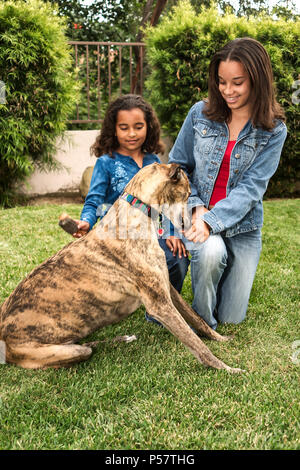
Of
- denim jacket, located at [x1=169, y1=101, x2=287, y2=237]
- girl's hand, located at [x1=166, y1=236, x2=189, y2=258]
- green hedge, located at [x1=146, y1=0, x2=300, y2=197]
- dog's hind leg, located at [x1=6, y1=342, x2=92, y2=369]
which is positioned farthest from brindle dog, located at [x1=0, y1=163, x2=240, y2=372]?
green hedge, located at [x1=146, y1=0, x2=300, y2=197]

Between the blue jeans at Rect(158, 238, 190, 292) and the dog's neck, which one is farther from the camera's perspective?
the blue jeans at Rect(158, 238, 190, 292)

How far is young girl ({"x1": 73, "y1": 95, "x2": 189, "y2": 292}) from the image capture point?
3.41 meters

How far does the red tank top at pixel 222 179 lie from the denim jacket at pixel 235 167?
1.6 inches

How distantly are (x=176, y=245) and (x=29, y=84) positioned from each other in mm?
4815

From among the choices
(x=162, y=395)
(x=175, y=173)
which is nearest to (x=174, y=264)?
(x=175, y=173)

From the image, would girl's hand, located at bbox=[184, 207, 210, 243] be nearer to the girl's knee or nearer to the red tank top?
the girl's knee

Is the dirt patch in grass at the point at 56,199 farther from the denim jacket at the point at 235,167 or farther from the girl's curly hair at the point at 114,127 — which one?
the denim jacket at the point at 235,167

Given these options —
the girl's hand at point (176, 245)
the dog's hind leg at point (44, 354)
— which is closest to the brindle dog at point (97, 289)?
the dog's hind leg at point (44, 354)

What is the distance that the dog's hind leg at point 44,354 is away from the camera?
2627 millimetres

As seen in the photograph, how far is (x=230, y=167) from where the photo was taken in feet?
10.8

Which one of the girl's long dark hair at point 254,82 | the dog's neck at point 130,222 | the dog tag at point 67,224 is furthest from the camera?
the girl's long dark hair at point 254,82

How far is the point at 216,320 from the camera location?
11.6 ft

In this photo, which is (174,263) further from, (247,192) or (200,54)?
(200,54)

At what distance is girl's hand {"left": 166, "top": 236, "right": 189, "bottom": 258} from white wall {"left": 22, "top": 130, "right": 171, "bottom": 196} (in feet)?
16.9
